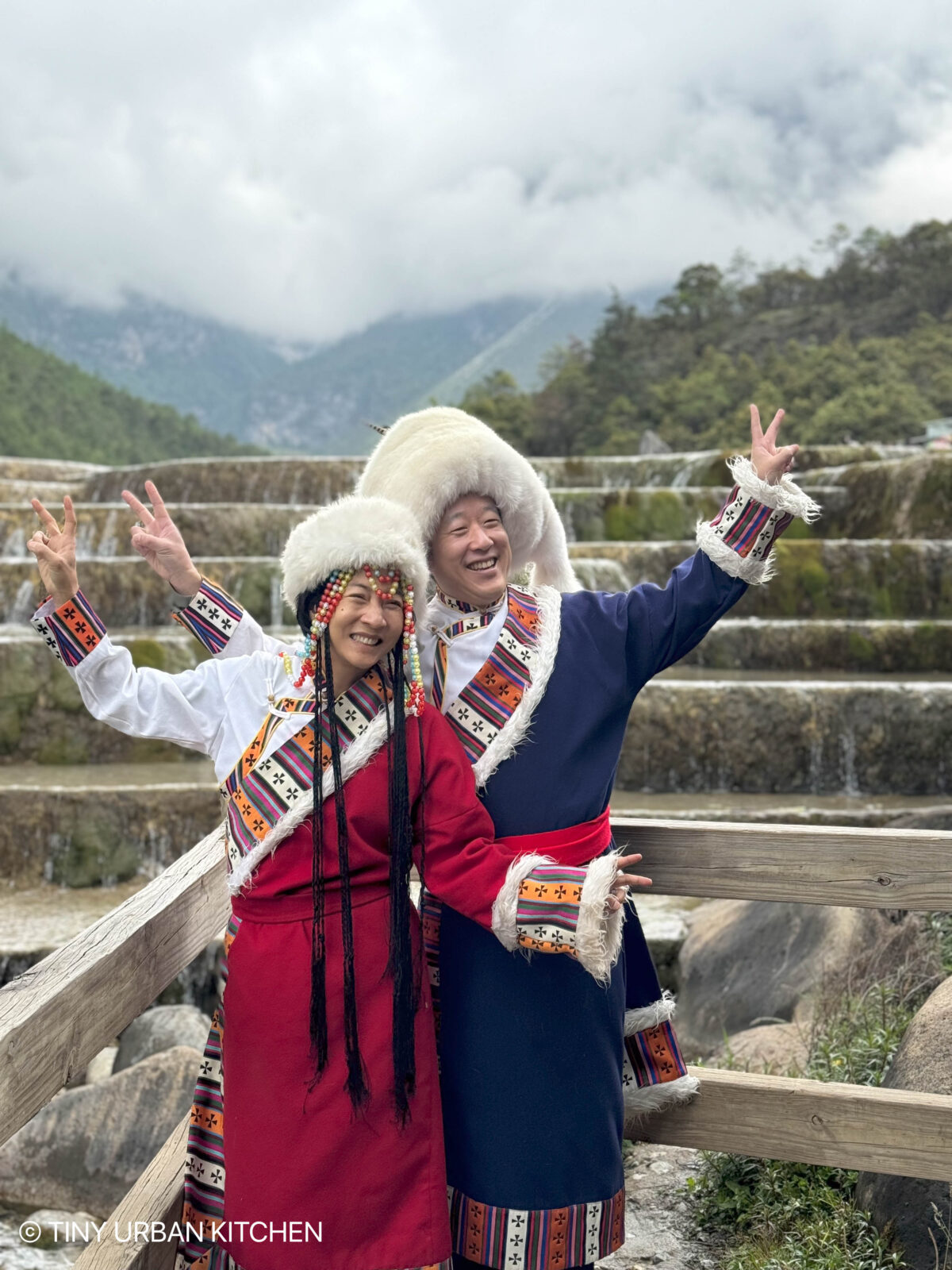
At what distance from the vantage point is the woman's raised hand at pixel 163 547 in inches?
85.1

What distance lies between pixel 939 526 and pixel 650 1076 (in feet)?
32.4

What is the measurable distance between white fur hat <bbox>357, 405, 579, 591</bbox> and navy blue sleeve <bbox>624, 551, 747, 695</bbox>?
225 millimetres

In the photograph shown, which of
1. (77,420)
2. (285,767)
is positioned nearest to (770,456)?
(285,767)

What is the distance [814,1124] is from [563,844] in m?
0.81

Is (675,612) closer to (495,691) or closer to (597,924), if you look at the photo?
(495,691)

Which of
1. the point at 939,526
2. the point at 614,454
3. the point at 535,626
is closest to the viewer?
the point at 535,626

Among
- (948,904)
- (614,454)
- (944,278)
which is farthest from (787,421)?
(948,904)

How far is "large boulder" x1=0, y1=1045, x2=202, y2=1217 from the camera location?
3.78 m

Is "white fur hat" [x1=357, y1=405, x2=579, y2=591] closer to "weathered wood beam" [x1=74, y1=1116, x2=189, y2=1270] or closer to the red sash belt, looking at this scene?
the red sash belt

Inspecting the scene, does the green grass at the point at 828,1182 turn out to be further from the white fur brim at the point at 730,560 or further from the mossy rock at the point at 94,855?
the mossy rock at the point at 94,855

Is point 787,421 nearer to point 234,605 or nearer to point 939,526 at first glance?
point 939,526

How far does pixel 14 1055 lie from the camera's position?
59.1 inches

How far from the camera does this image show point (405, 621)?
1.94 metres

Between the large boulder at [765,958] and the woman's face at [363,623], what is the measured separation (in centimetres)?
227
